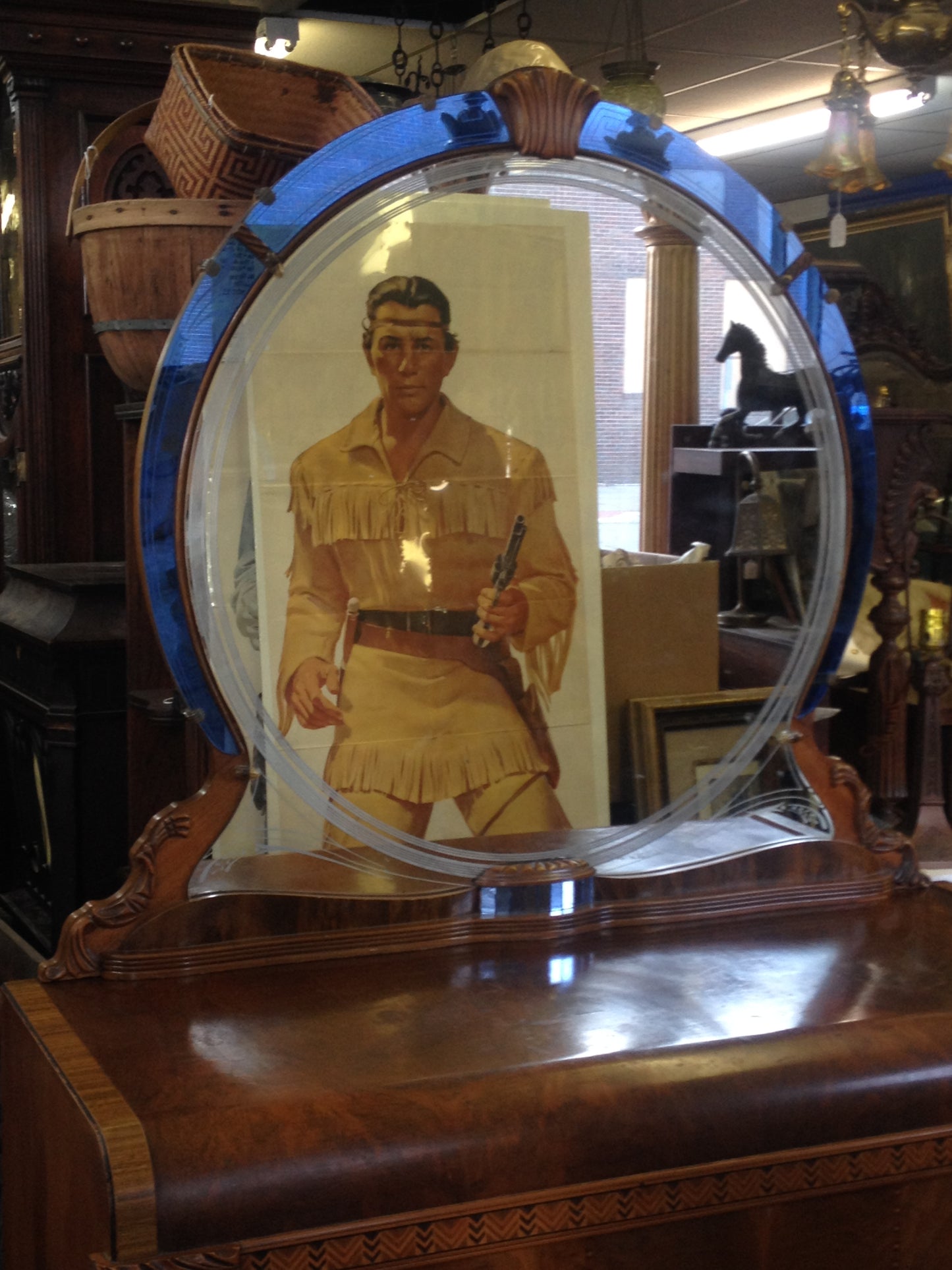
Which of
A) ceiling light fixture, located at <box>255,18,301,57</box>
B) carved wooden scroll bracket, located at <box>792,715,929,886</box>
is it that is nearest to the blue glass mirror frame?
carved wooden scroll bracket, located at <box>792,715,929,886</box>

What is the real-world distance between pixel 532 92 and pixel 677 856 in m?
0.54

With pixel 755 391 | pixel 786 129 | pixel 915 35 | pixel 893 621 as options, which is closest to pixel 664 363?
pixel 755 391

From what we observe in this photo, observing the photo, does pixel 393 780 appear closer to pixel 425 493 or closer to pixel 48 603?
pixel 425 493

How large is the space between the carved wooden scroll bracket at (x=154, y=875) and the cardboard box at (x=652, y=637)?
10.8 inches

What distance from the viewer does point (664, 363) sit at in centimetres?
94

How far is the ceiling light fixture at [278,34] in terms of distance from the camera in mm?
3756

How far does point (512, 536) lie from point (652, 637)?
0.44 feet

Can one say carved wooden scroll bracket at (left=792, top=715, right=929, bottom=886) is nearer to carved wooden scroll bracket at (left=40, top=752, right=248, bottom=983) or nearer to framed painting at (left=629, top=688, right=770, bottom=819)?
framed painting at (left=629, top=688, right=770, bottom=819)

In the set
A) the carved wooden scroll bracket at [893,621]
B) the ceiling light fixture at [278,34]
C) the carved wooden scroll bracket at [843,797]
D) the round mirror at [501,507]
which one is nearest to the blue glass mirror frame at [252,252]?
the round mirror at [501,507]

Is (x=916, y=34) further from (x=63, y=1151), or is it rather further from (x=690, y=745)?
(x=63, y=1151)

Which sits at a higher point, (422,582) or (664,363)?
(664,363)

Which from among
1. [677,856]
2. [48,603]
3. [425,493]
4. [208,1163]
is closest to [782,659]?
[677,856]

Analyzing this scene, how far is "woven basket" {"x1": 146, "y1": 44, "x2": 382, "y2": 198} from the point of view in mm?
904

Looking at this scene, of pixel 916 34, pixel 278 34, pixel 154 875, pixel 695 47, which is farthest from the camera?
pixel 695 47
